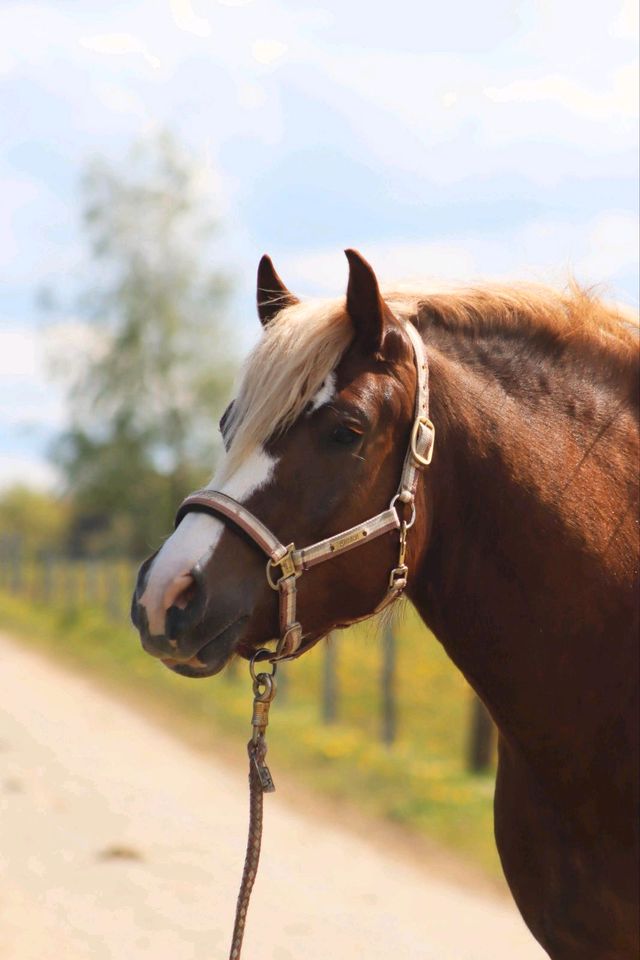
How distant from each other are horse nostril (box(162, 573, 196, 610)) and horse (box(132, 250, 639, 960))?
0.05ft

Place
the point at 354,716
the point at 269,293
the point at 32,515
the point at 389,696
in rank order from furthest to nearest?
the point at 32,515 → the point at 354,716 → the point at 389,696 → the point at 269,293

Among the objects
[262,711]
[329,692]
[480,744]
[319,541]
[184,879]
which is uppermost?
[319,541]

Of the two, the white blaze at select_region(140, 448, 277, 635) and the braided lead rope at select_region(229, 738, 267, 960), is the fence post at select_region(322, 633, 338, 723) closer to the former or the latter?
the braided lead rope at select_region(229, 738, 267, 960)

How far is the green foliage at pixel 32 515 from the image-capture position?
53.6 m

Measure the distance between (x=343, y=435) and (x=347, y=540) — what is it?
257 millimetres

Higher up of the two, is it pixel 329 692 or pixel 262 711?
pixel 262 711

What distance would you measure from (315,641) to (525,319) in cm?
106

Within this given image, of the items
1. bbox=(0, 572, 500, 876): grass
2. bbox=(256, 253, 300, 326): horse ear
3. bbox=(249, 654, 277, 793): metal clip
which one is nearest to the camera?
bbox=(249, 654, 277, 793): metal clip

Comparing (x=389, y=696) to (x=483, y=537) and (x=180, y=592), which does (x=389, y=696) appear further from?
(x=180, y=592)

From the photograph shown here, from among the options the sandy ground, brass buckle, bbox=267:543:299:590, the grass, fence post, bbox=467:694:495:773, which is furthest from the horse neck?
fence post, bbox=467:694:495:773

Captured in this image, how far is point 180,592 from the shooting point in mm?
2457

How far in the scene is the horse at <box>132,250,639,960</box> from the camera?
260cm

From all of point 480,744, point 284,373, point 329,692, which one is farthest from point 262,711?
point 329,692

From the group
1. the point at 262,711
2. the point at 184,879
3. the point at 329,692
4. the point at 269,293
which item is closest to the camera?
the point at 262,711
